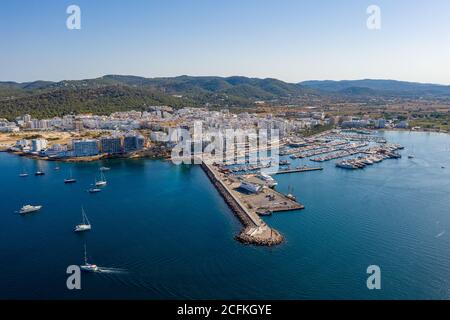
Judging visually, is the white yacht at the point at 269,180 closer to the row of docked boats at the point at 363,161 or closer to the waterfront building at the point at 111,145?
the row of docked boats at the point at 363,161

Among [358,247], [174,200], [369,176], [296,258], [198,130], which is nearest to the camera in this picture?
[296,258]

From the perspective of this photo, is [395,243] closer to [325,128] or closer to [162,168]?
[162,168]

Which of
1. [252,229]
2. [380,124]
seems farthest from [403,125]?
[252,229]

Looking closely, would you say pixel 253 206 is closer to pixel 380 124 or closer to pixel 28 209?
pixel 28 209

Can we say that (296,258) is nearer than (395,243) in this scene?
Yes

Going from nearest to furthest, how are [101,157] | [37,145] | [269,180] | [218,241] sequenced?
[218,241] → [269,180] → [101,157] → [37,145]

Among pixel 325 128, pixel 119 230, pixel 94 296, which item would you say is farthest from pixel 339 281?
pixel 325 128
